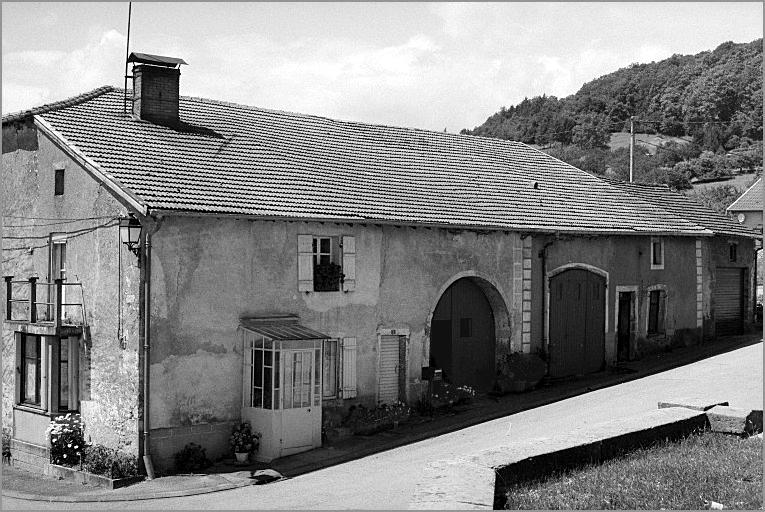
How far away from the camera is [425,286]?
21.0 metres

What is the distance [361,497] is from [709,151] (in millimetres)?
81884

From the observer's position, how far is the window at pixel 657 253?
2738 cm

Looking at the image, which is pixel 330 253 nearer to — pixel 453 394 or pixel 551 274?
pixel 453 394

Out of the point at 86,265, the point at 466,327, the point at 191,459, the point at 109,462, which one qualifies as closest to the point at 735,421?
the point at 466,327

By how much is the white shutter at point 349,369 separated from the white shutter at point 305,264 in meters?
1.44

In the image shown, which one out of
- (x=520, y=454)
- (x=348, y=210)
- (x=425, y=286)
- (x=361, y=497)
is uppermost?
(x=348, y=210)

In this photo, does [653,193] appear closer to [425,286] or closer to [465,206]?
[465,206]

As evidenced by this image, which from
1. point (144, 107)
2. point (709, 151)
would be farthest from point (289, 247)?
point (709, 151)

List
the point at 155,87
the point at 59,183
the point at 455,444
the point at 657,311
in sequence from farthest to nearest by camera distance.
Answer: the point at 657,311 < the point at 155,87 < the point at 59,183 < the point at 455,444

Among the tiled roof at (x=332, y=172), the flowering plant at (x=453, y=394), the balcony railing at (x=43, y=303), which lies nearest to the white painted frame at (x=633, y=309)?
the tiled roof at (x=332, y=172)

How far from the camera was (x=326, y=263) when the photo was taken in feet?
63.2

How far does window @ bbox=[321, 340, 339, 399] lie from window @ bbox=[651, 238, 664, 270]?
11.9m

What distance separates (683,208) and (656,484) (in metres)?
22.0

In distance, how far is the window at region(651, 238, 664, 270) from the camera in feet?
89.8
